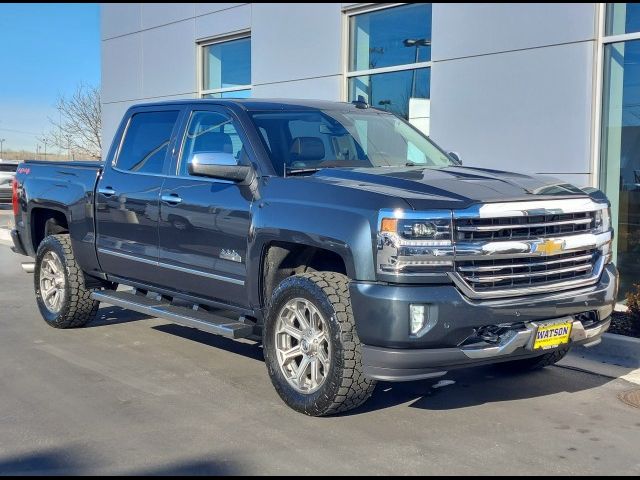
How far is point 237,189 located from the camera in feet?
19.2

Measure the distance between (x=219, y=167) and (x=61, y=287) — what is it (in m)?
3.05

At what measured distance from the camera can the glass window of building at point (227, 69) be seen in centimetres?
1493

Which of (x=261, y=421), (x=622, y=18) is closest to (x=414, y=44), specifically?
(x=622, y=18)

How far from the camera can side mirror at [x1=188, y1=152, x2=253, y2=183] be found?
18.7 ft

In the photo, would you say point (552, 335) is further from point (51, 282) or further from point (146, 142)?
point (51, 282)

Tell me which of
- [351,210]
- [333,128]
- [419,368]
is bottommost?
[419,368]

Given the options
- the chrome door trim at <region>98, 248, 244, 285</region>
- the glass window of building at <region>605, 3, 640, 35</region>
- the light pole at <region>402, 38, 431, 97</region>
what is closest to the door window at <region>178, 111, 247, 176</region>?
the chrome door trim at <region>98, 248, 244, 285</region>

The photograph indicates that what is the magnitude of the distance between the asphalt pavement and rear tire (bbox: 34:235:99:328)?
0.65 metres

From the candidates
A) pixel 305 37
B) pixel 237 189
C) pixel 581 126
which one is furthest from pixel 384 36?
pixel 237 189

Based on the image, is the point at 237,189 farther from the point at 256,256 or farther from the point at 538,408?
the point at 538,408

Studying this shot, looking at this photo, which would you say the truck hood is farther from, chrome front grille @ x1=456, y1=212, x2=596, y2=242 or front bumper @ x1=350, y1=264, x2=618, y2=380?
front bumper @ x1=350, y1=264, x2=618, y2=380

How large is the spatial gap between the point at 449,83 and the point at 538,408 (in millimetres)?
6097

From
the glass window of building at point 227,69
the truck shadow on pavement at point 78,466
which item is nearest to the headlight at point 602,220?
the truck shadow on pavement at point 78,466

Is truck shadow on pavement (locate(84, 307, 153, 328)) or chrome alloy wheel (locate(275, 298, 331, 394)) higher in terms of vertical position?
chrome alloy wheel (locate(275, 298, 331, 394))
